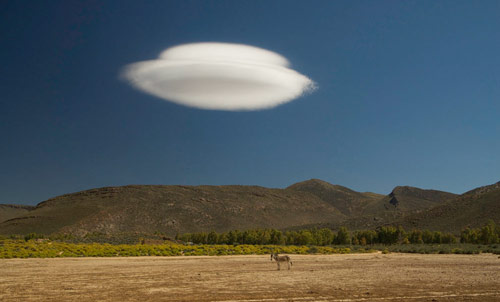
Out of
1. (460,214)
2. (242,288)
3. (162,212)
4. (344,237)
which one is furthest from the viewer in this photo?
(162,212)

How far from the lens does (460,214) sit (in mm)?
133375

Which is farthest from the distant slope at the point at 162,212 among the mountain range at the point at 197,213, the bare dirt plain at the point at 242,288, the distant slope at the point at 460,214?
the bare dirt plain at the point at 242,288

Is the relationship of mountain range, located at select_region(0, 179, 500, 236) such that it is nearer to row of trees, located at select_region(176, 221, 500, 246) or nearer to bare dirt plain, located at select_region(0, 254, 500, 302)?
row of trees, located at select_region(176, 221, 500, 246)

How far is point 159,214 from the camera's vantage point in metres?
150

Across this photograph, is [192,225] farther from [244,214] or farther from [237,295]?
[237,295]

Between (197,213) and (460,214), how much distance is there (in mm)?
89515

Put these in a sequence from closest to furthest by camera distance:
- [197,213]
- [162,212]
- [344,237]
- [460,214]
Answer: [344,237], [460,214], [162,212], [197,213]

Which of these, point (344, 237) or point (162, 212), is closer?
point (344, 237)

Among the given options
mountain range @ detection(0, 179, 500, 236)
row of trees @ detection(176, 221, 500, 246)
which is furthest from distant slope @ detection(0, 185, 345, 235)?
row of trees @ detection(176, 221, 500, 246)

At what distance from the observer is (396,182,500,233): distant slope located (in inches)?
4847

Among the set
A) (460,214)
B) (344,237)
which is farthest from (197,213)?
(460,214)

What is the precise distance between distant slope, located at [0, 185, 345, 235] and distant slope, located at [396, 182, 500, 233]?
51.8 metres

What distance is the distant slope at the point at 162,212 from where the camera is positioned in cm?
13712

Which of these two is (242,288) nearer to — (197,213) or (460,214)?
(460,214)
